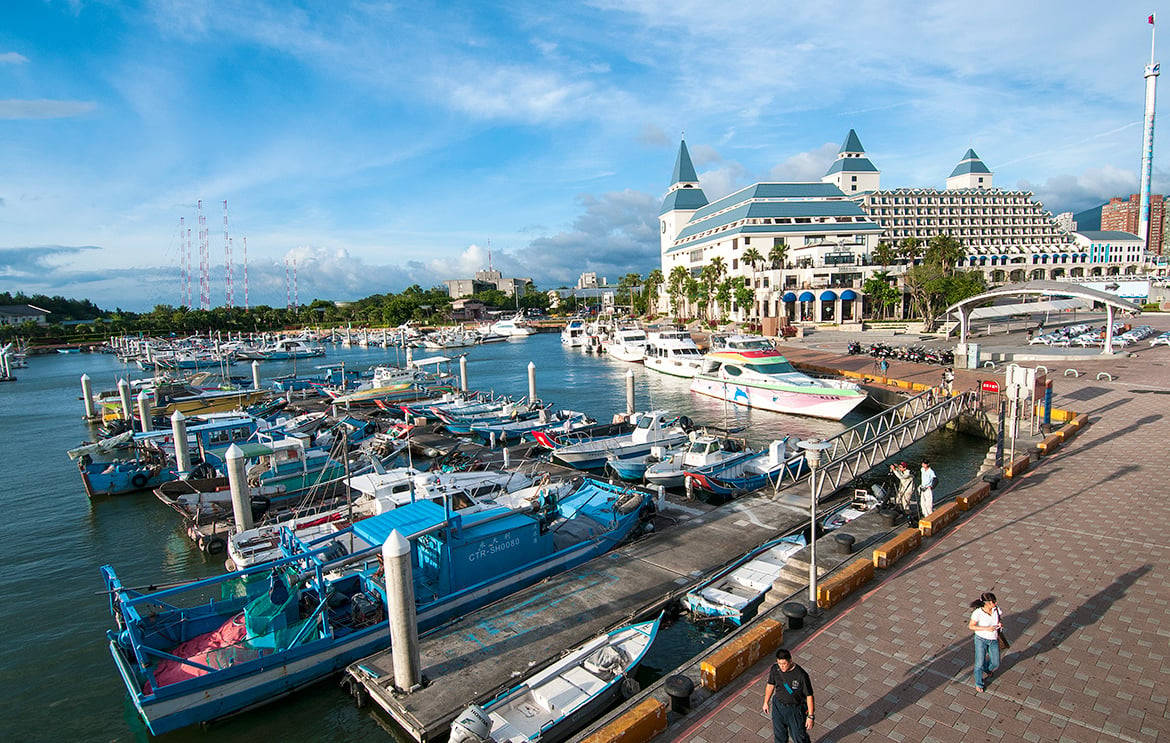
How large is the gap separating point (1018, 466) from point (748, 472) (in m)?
8.99

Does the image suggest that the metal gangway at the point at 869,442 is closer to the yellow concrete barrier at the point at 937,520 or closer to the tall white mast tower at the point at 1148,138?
the yellow concrete barrier at the point at 937,520

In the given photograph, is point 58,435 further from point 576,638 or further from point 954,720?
point 954,720

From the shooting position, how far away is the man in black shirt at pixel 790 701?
6.68m

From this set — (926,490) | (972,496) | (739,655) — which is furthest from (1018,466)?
(739,655)

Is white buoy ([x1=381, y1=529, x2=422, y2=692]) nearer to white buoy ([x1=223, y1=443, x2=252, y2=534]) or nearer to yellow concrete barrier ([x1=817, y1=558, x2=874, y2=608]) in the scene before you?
yellow concrete barrier ([x1=817, y1=558, x2=874, y2=608])

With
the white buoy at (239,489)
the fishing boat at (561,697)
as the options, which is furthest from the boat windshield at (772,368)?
the white buoy at (239,489)

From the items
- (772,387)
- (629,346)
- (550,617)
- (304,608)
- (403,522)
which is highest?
(629,346)

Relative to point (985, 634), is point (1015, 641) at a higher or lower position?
lower

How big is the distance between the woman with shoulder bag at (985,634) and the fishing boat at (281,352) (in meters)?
105

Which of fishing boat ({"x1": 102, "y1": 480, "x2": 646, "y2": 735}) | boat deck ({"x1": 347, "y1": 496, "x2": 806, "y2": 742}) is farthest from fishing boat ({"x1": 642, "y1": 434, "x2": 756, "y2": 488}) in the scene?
fishing boat ({"x1": 102, "y1": 480, "x2": 646, "y2": 735})

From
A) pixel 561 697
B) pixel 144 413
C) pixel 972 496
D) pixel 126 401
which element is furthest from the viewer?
pixel 126 401

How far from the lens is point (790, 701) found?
668 cm

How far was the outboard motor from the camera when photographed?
8.74m

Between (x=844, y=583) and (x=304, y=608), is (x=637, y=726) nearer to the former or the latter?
(x=844, y=583)
